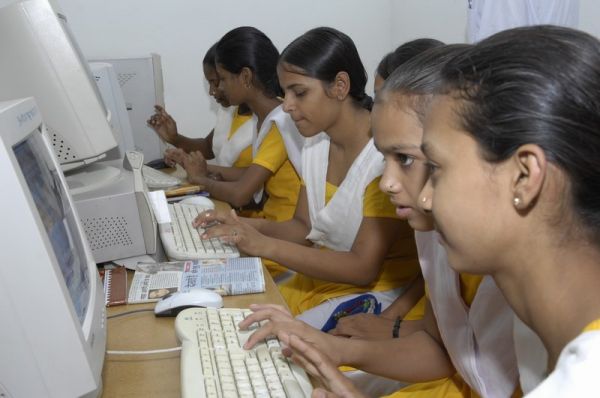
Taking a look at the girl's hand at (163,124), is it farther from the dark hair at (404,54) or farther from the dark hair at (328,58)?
the dark hair at (404,54)

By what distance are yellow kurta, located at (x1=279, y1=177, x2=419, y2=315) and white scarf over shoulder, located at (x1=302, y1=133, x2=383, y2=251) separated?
0.02 meters

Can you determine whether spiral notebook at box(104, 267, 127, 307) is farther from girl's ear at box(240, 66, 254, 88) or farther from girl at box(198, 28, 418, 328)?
girl's ear at box(240, 66, 254, 88)

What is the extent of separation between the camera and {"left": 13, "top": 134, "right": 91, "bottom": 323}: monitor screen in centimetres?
74

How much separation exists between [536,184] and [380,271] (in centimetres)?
98

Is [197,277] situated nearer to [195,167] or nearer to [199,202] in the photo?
[199,202]

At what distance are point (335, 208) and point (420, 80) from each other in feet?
2.02

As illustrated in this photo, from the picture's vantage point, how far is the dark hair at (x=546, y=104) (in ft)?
1.77

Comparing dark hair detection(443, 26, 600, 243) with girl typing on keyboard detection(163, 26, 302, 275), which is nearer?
dark hair detection(443, 26, 600, 243)

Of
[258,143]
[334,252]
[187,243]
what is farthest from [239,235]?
[258,143]

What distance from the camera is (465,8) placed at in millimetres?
2363

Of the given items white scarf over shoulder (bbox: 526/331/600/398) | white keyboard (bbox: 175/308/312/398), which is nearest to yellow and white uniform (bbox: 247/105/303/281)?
white keyboard (bbox: 175/308/312/398)

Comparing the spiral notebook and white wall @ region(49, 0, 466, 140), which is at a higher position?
white wall @ region(49, 0, 466, 140)

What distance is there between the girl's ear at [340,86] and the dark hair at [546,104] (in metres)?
0.96

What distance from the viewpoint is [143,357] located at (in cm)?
96
